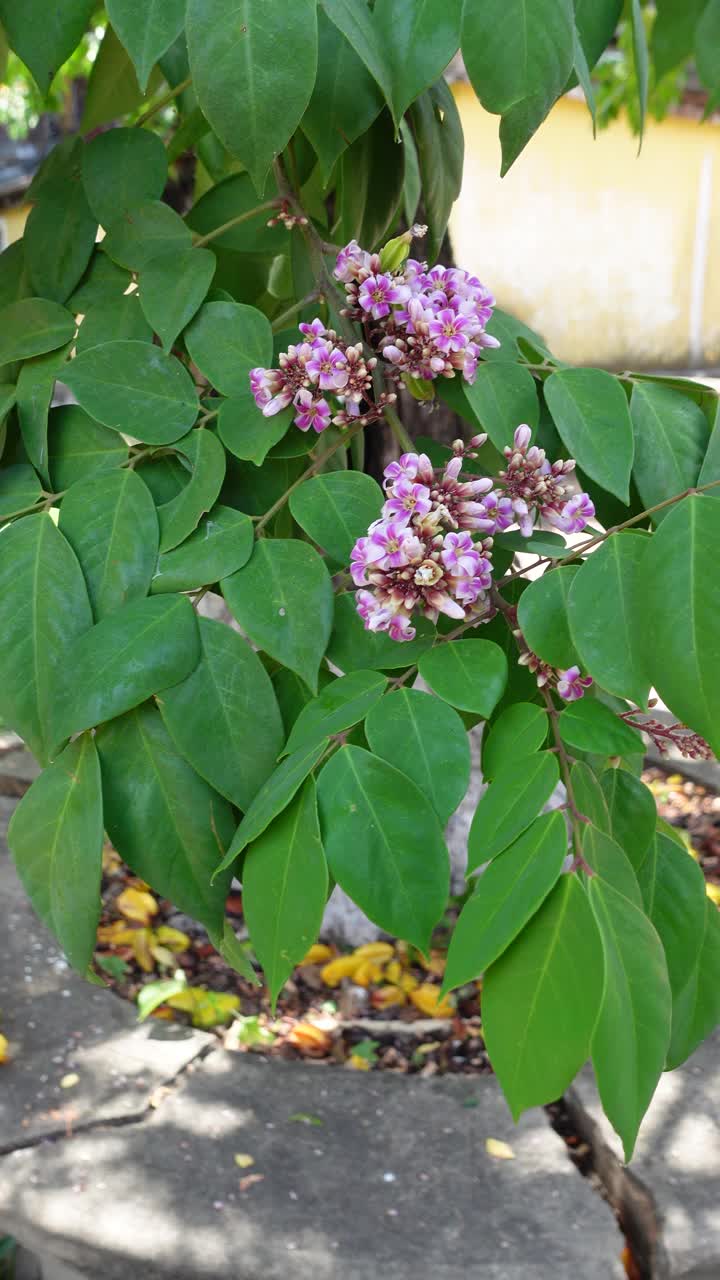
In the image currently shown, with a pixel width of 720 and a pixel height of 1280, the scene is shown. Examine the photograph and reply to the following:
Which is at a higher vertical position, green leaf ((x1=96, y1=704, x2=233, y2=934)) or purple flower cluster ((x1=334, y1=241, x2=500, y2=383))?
purple flower cluster ((x1=334, y1=241, x2=500, y2=383))

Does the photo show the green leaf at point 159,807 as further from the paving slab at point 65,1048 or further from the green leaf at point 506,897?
the paving slab at point 65,1048

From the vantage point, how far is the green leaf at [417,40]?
0.75 m

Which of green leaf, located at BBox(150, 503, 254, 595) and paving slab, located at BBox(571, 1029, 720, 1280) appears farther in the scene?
paving slab, located at BBox(571, 1029, 720, 1280)

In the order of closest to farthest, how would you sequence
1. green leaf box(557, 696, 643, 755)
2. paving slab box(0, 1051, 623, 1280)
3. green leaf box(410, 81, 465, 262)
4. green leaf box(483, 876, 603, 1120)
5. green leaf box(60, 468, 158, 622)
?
green leaf box(483, 876, 603, 1120), green leaf box(557, 696, 643, 755), green leaf box(60, 468, 158, 622), green leaf box(410, 81, 465, 262), paving slab box(0, 1051, 623, 1280)

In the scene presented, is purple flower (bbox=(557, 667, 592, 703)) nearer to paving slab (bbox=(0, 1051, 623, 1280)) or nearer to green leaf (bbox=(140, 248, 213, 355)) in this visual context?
green leaf (bbox=(140, 248, 213, 355))

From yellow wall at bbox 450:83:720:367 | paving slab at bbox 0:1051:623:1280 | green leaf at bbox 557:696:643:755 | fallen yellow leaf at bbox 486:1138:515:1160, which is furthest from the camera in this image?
yellow wall at bbox 450:83:720:367

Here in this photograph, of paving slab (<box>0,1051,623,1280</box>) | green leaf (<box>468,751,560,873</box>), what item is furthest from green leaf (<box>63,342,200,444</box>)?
paving slab (<box>0,1051,623,1280</box>)

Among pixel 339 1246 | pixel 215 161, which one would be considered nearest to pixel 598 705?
pixel 215 161

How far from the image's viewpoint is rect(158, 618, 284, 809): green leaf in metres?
0.76

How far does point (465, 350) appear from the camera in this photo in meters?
0.81

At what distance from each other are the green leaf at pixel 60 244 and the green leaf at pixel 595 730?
1.68 ft

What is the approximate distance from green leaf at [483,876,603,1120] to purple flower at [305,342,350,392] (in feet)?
1.19

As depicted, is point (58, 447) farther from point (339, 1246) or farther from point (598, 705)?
point (339, 1246)

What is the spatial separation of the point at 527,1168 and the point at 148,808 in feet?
4.86
